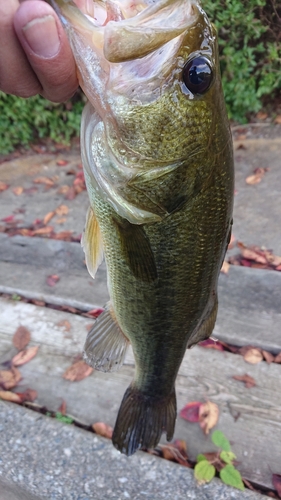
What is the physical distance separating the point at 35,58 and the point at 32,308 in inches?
88.8

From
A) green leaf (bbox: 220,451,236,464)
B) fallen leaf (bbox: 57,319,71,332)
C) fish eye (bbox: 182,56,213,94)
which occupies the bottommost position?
green leaf (bbox: 220,451,236,464)

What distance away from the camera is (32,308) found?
2973 mm

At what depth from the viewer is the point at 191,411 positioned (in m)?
2.36

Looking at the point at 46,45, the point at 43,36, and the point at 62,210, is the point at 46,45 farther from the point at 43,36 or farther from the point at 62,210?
the point at 62,210

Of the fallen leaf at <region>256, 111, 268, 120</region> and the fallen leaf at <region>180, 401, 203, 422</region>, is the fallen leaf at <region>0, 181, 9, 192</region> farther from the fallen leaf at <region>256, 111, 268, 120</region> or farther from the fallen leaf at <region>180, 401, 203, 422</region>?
the fallen leaf at <region>180, 401, 203, 422</region>

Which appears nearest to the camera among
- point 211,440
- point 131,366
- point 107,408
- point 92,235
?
point 92,235

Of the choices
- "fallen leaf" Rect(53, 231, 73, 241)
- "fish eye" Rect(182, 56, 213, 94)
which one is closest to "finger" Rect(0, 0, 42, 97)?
"fish eye" Rect(182, 56, 213, 94)

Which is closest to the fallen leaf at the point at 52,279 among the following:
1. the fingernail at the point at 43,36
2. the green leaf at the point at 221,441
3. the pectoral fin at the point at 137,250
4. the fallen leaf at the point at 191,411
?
the fallen leaf at the point at 191,411

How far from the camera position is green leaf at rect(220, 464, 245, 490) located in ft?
6.55

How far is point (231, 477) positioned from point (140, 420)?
64 cm

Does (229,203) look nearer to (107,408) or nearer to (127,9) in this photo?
(127,9)

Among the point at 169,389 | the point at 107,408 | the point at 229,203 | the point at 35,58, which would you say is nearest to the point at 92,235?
the point at 229,203

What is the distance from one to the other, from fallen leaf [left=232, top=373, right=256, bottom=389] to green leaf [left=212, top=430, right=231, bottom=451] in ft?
1.09

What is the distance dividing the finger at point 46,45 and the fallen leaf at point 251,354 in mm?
1988
